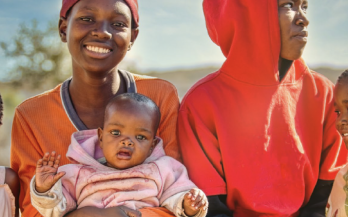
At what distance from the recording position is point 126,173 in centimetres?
288

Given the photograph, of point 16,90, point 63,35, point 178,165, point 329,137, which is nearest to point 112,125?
point 178,165

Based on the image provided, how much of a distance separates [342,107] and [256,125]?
0.56 metres

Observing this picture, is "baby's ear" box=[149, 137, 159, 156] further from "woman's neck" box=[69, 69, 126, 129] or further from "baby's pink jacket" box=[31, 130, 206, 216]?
"woman's neck" box=[69, 69, 126, 129]

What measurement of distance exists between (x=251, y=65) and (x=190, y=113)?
53cm

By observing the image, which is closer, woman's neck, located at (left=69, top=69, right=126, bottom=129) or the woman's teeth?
the woman's teeth

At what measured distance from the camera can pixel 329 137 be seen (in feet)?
11.5

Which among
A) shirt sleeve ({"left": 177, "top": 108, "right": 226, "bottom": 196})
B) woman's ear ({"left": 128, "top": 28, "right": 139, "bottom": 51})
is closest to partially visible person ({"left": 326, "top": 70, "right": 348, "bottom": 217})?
shirt sleeve ({"left": 177, "top": 108, "right": 226, "bottom": 196})

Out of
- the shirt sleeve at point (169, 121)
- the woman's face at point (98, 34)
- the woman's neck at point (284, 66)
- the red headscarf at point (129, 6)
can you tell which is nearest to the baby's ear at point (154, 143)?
the shirt sleeve at point (169, 121)

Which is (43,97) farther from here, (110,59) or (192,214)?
(192,214)

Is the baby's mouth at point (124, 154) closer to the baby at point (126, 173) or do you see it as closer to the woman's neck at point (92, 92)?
the baby at point (126, 173)

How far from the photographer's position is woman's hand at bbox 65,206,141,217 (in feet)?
8.98

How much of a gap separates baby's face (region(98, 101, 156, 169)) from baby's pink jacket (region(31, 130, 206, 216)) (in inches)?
2.5

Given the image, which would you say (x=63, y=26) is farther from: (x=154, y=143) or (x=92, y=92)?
(x=154, y=143)

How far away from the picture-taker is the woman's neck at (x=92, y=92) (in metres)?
3.38
